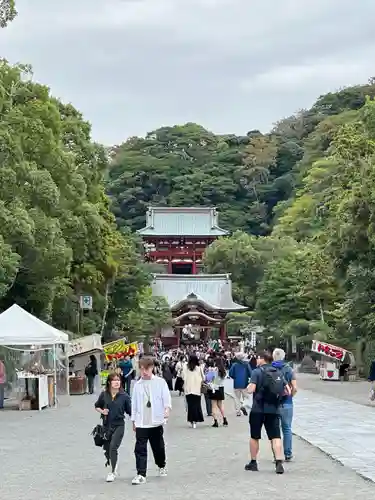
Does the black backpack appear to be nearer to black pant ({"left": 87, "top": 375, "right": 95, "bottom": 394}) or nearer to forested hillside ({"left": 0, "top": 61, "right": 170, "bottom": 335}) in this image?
forested hillside ({"left": 0, "top": 61, "right": 170, "bottom": 335})

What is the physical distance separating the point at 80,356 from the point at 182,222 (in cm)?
4938

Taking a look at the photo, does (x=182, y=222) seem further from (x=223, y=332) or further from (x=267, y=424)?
(x=267, y=424)

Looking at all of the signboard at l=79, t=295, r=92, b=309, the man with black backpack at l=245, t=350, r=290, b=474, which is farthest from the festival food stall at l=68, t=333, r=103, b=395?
the man with black backpack at l=245, t=350, r=290, b=474

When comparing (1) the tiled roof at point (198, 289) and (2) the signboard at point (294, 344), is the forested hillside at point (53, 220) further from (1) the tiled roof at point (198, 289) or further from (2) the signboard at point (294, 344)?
(1) the tiled roof at point (198, 289)

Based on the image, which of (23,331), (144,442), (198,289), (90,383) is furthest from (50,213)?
(198,289)

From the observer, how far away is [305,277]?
4194cm

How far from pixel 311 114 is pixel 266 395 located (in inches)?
3810

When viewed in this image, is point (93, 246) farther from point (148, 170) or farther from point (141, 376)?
point (148, 170)

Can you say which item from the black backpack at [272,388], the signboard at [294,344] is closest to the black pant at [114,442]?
the black backpack at [272,388]

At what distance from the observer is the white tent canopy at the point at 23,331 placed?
21.8 m

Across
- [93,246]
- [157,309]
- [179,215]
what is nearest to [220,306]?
[157,309]

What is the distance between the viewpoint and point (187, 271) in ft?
286

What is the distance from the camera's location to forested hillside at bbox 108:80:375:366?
30391 millimetres

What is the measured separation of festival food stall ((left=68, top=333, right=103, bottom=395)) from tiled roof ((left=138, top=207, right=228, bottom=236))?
1841 inches
